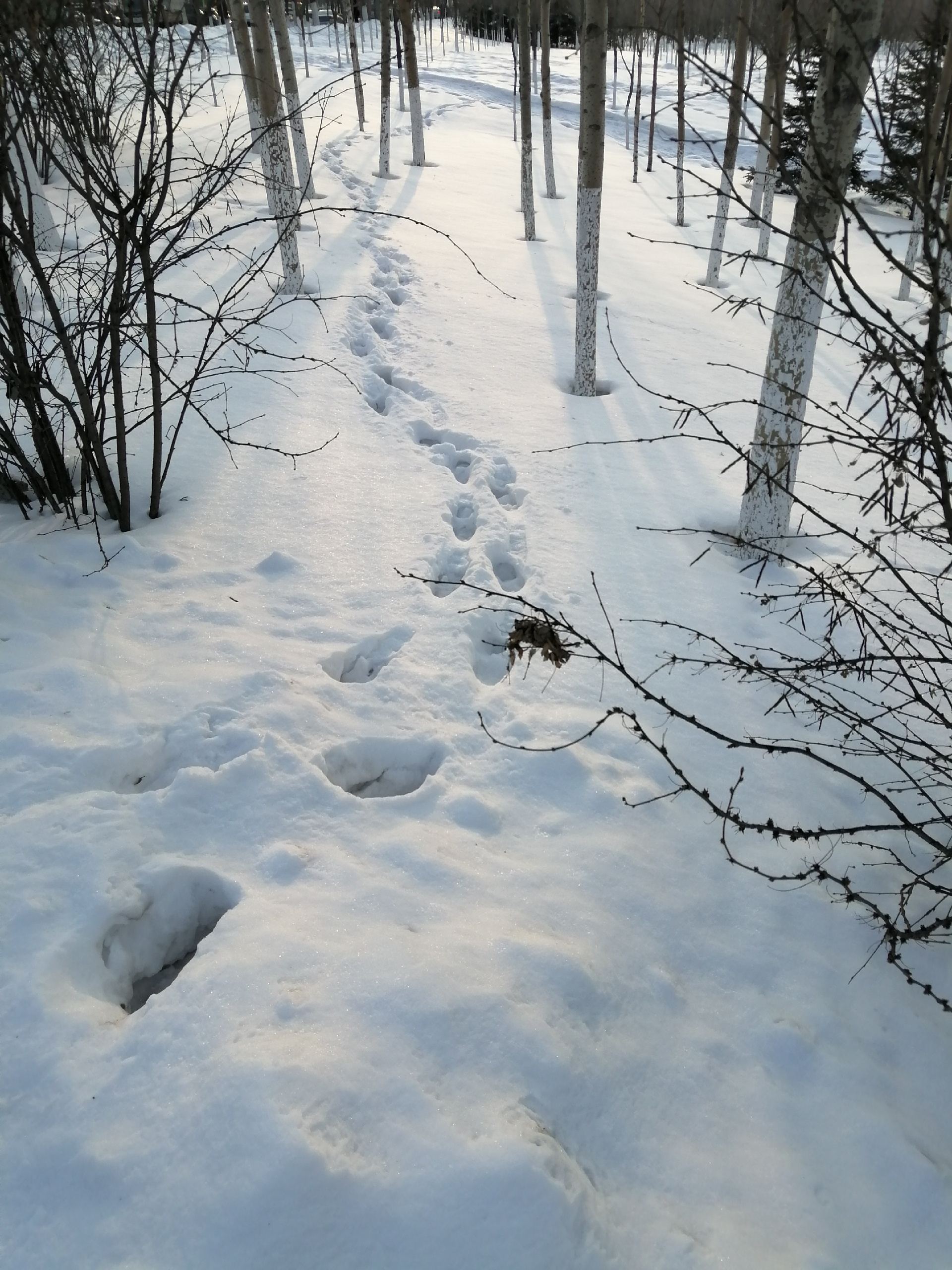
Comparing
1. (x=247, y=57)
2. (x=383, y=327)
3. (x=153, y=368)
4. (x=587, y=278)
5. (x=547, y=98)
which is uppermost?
(x=247, y=57)

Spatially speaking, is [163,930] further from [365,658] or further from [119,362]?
[119,362]

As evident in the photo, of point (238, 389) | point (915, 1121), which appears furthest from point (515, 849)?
point (238, 389)

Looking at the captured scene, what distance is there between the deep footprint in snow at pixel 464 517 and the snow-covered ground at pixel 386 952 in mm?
160

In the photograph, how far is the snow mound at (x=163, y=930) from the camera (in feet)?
6.50

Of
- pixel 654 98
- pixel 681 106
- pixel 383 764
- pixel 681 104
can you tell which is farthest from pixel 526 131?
pixel 383 764

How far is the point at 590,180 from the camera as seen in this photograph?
19.1 ft

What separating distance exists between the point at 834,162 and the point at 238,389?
149 inches

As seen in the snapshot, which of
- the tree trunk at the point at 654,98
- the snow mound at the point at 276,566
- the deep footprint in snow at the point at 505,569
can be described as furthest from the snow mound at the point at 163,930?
the tree trunk at the point at 654,98

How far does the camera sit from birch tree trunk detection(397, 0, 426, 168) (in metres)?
12.7

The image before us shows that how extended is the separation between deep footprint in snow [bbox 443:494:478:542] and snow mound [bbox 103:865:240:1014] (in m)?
2.55

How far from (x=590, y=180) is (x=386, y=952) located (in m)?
5.88

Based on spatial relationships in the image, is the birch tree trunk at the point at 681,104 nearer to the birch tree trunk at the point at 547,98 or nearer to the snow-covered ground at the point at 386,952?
the snow-covered ground at the point at 386,952

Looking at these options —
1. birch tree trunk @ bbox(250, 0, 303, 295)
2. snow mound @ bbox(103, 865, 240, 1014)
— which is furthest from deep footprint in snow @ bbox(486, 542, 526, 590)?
birch tree trunk @ bbox(250, 0, 303, 295)

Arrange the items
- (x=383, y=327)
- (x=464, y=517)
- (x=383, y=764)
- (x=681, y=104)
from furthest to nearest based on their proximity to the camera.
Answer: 1. (x=383, y=327)
2. (x=464, y=517)
3. (x=383, y=764)
4. (x=681, y=104)
